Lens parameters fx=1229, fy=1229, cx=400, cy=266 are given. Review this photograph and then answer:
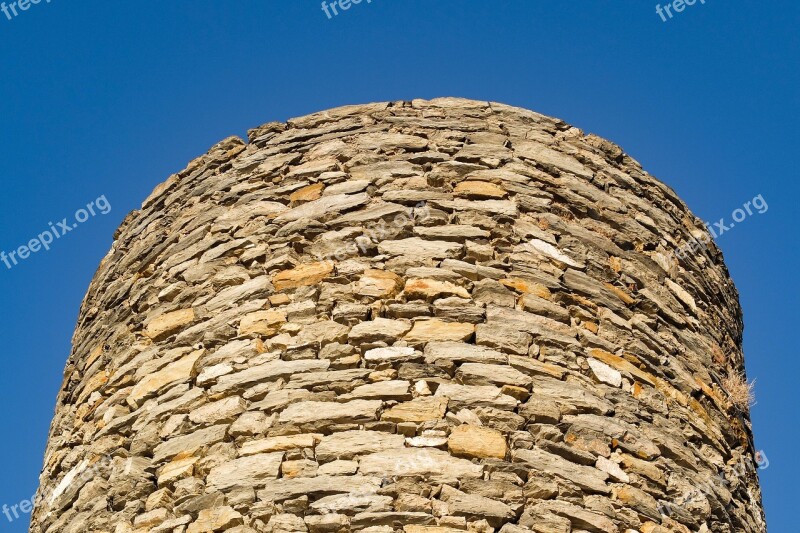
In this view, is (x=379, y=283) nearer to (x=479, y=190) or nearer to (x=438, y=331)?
(x=438, y=331)

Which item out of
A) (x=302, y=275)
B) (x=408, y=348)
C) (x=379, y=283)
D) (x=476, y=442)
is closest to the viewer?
(x=476, y=442)

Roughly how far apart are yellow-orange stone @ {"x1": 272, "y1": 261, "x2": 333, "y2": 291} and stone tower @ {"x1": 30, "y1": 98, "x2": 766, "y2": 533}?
0.01 meters

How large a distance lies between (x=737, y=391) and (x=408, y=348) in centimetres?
215

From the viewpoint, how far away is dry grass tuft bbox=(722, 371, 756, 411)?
256 inches

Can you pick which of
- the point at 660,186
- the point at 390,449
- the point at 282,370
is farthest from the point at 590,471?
the point at 660,186

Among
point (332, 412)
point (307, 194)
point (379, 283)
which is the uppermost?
point (307, 194)

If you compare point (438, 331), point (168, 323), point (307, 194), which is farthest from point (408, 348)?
point (168, 323)

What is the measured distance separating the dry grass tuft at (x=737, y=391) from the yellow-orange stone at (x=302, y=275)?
2269 millimetres

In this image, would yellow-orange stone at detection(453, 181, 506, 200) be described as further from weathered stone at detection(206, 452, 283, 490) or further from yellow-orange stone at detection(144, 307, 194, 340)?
weathered stone at detection(206, 452, 283, 490)

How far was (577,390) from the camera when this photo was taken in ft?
17.9

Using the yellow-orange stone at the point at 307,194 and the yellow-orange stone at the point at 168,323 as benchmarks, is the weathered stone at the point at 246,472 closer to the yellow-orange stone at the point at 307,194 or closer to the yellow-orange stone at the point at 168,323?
the yellow-orange stone at the point at 168,323

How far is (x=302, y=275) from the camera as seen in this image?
229 inches

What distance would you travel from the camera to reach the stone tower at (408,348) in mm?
5047

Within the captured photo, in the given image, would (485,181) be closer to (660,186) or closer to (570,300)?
(570,300)
